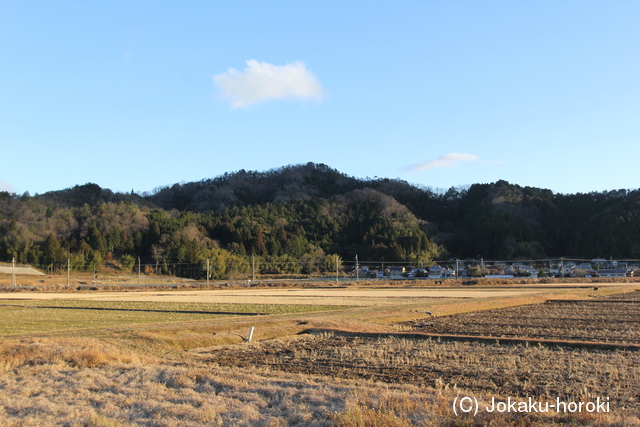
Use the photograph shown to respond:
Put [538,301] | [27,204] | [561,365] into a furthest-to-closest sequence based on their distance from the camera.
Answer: [27,204], [538,301], [561,365]

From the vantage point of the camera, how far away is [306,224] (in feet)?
412

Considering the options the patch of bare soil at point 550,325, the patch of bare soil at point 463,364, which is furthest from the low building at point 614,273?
the patch of bare soil at point 463,364

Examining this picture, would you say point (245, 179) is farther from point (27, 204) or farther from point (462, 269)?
point (462, 269)

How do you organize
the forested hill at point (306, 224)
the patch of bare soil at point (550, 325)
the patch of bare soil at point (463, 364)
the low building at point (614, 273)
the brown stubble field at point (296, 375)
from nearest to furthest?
the brown stubble field at point (296, 375) → the patch of bare soil at point (463, 364) → the patch of bare soil at point (550, 325) → the low building at point (614, 273) → the forested hill at point (306, 224)

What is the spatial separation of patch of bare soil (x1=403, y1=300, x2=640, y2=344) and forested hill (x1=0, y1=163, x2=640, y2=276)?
218 ft

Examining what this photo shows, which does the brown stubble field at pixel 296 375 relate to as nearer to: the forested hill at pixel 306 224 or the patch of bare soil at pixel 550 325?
the patch of bare soil at pixel 550 325

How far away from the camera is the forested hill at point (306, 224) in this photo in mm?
96688

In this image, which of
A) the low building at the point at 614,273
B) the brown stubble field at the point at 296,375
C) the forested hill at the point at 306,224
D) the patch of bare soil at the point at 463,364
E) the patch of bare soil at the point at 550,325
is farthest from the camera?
the forested hill at the point at 306,224

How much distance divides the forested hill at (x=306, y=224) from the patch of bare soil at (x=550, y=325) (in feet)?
218

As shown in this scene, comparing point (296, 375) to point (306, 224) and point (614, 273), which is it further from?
point (306, 224)

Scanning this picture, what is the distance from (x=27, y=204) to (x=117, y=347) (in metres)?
113

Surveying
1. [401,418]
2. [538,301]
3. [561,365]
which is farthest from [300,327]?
[538,301]

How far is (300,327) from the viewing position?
17.6 meters

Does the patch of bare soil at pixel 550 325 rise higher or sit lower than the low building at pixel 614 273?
higher
